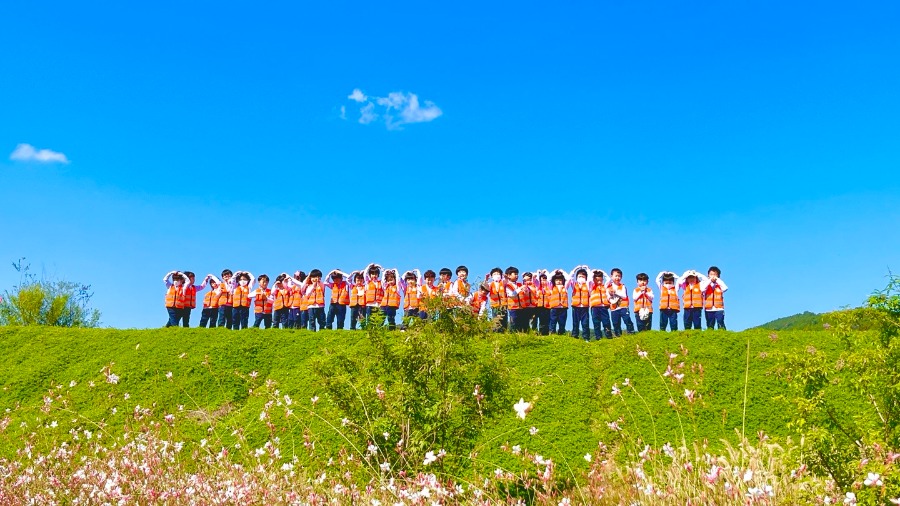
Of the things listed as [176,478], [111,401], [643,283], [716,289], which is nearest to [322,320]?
[111,401]

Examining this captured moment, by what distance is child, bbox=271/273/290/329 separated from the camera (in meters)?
24.0

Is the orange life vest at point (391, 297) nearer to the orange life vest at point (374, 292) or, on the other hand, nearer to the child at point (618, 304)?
the orange life vest at point (374, 292)

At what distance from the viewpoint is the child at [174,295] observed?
81.0 feet

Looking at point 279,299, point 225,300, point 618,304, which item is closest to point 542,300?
point 618,304

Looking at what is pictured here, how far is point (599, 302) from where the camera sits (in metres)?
21.3

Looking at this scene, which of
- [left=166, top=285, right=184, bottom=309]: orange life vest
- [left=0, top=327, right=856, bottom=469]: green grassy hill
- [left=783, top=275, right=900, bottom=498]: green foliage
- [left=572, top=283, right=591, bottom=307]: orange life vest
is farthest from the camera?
[left=166, top=285, right=184, bottom=309]: orange life vest

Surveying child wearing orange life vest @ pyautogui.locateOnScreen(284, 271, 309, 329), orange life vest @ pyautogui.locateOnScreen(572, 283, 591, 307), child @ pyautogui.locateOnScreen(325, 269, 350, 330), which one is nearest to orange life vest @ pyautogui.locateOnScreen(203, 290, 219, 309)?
child wearing orange life vest @ pyautogui.locateOnScreen(284, 271, 309, 329)

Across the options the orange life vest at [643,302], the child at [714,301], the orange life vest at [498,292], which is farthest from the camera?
the orange life vest at [498,292]

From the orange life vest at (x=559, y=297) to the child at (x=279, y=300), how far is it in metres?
9.53

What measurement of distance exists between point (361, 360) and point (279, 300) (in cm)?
1695

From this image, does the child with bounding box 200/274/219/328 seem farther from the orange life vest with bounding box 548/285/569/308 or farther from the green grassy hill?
the orange life vest with bounding box 548/285/569/308

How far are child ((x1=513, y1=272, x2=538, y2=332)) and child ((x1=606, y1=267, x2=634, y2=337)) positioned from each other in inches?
95.3

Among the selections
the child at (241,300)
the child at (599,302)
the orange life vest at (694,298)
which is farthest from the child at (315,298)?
the orange life vest at (694,298)

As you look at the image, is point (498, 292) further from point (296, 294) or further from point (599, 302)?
point (296, 294)
